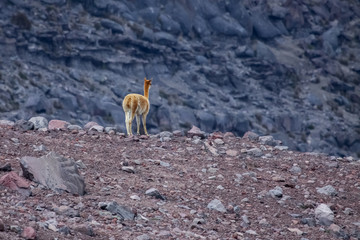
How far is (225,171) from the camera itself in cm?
1241

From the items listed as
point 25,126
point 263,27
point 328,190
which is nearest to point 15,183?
point 25,126

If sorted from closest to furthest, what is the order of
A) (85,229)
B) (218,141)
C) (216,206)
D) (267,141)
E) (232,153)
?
(85,229)
(216,206)
(232,153)
(218,141)
(267,141)

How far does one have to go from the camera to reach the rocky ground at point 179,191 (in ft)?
29.3

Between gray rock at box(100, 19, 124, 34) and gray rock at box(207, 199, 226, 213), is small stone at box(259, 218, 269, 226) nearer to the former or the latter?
gray rock at box(207, 199, 226, 213)

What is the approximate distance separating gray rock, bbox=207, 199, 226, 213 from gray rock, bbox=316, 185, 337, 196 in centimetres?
252

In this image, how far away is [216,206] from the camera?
34.1 ft

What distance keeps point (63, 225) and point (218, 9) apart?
58.5 metres

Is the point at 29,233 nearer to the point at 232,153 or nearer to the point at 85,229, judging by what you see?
the point at 85,229

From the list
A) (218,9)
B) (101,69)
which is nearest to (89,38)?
(101,69)

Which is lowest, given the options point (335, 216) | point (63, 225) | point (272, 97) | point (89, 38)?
point (272, 97)

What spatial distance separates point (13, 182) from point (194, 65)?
50.6m

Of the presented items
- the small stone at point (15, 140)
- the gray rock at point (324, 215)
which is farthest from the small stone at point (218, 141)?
the small stone at point (15, 140)

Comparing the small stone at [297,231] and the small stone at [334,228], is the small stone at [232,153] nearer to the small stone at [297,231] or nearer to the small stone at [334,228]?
the small stone at [334,228]

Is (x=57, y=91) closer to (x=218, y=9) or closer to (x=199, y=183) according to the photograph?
(x=218, y=9)
